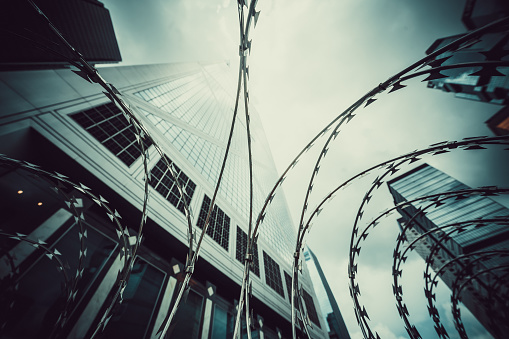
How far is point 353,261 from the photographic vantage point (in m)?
6.56

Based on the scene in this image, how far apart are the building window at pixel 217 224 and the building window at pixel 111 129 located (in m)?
5.99

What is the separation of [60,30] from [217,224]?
665 inches

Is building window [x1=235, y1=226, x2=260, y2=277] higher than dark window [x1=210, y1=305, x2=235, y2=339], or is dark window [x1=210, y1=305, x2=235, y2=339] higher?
A: building window [x1=235, y1=226, x2=260, y2=277]

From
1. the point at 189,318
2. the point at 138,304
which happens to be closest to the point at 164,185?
the point at 138,304

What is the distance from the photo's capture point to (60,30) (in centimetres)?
1290

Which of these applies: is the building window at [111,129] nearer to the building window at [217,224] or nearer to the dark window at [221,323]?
the building window at [217,224]

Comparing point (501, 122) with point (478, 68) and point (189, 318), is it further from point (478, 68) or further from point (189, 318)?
point (189, 318)

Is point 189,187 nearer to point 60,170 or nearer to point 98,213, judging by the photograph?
point 98,213

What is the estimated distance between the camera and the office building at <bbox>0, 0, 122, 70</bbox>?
29.4ft

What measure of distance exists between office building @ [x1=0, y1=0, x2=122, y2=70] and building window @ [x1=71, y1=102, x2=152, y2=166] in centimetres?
255

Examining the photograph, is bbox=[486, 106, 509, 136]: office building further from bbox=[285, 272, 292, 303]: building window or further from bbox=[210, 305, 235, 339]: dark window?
bbox=[210, 305, 235, 339]: dark window

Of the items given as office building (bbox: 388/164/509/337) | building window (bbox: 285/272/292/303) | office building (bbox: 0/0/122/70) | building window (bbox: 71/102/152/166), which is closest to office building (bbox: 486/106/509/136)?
office building (bbox: 388/164/509/337)

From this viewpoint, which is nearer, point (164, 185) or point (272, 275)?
point (164, 185)

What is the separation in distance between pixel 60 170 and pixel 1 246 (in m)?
3.29
